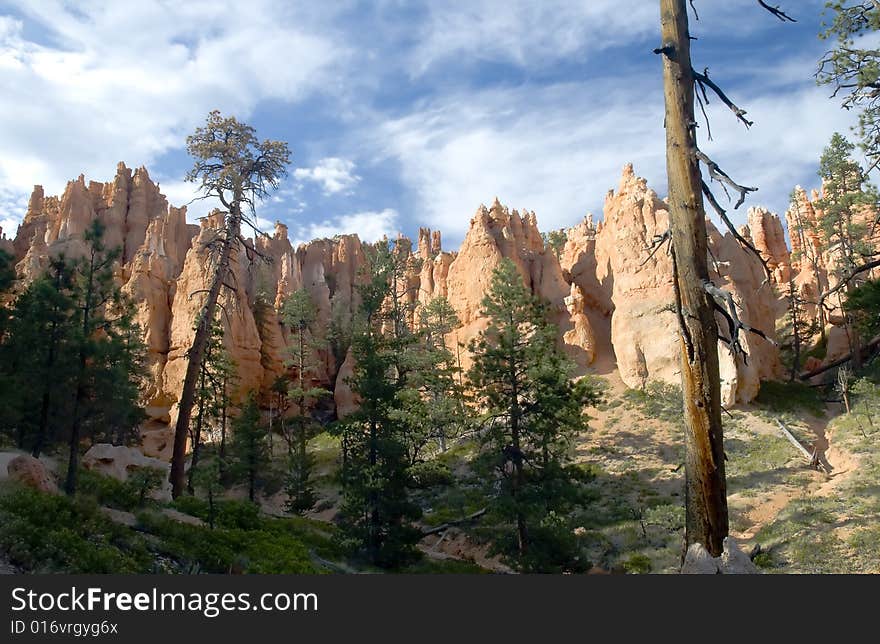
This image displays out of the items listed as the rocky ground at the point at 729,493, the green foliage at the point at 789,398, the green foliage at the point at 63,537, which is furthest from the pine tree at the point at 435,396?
the green foliage at the point at 789,398

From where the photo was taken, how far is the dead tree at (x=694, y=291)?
456 cm

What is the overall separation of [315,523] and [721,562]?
20.6m

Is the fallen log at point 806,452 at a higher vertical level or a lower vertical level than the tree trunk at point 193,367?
lower

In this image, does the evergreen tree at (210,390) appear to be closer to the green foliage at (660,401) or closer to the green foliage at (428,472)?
the green foliage at (428,472)

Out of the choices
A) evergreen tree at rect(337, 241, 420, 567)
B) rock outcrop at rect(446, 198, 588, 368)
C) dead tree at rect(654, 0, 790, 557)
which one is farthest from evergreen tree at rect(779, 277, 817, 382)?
dead tree at rect(654, 0, 790, 557)

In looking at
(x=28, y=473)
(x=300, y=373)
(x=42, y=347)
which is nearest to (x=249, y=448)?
(x=42, y=347)

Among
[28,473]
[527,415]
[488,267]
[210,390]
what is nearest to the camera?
[28,473]

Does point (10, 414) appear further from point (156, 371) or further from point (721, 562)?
point (156, 371)

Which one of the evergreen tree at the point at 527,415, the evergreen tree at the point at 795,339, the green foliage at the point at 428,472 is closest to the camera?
the evergreen tree at the point at 527,415

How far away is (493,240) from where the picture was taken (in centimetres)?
4806

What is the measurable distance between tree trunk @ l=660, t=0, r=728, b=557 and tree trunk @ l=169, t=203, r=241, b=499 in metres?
12.9

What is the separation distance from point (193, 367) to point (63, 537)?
25.0 feet

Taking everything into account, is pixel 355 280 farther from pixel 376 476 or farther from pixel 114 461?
pixel 376 476

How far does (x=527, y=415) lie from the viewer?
19.6 meters
